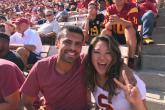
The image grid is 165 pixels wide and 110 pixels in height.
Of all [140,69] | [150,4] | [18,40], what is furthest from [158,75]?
[18,40]

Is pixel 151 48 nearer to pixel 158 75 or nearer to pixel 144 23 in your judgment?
pixel 144 23

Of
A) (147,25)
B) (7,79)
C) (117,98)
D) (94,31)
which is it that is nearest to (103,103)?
(117,98)

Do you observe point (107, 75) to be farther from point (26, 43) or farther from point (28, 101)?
point (26, 43)

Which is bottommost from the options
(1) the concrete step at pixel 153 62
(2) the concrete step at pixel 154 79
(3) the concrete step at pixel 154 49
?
(2) the concrete step at pixel 154 79

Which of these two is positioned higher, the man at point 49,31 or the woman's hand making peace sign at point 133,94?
the woman's hand making peace sign at point 133,94

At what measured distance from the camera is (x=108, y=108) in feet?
10.0

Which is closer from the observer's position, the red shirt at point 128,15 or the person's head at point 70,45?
the person's head at point 70,45

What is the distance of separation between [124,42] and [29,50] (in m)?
1.72

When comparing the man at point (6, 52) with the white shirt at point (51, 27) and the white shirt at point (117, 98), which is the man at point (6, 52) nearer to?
the white shirt at point (117, 98)

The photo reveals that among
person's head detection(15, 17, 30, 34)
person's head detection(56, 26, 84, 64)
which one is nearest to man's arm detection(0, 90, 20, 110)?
person's head detection(56, 26, 84, 64)

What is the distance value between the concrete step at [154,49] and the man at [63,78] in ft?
9.80

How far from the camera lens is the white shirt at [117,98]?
114 inches

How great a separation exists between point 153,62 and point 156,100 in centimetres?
121

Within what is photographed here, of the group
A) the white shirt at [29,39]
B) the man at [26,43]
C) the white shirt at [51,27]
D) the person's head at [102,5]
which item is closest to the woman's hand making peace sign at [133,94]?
the man at [26,43]
